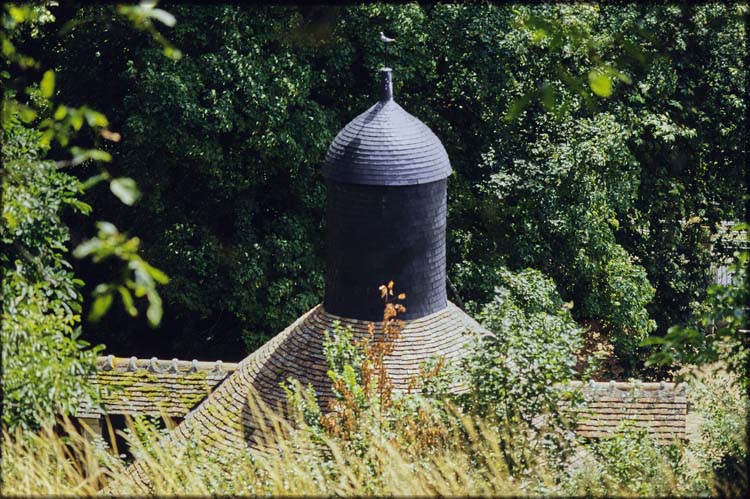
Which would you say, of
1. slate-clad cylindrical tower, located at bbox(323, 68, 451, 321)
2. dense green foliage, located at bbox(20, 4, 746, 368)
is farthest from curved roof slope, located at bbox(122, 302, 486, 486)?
dense green foliage, located at bbox(20, 4, 746, 368)

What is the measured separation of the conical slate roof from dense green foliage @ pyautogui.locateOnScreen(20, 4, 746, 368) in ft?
19.3

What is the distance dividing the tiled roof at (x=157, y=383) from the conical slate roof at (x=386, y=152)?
490cm

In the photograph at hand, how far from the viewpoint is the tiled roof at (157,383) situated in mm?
16250

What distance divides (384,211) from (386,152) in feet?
2.49

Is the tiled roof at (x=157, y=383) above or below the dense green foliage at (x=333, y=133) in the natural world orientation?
below

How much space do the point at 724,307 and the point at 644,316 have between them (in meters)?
12.8

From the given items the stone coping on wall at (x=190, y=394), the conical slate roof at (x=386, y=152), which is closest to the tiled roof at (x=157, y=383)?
the stone coping on wall at (x=190, y=394)

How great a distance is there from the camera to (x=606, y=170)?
20594mm

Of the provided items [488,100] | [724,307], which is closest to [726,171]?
[488,100]

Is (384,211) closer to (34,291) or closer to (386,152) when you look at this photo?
(386,152)

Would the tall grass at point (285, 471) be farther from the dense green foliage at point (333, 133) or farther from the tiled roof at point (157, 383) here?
the dense green foliage at point (333, 133)

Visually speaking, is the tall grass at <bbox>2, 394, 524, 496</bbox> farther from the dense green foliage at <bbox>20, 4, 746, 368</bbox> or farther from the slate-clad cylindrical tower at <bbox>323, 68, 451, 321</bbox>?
the dense green foliage at <bbox>20, 4, 746, 368</bbox>

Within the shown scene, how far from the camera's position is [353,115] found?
2119 cm

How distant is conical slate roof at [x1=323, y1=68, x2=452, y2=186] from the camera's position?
12.9m
